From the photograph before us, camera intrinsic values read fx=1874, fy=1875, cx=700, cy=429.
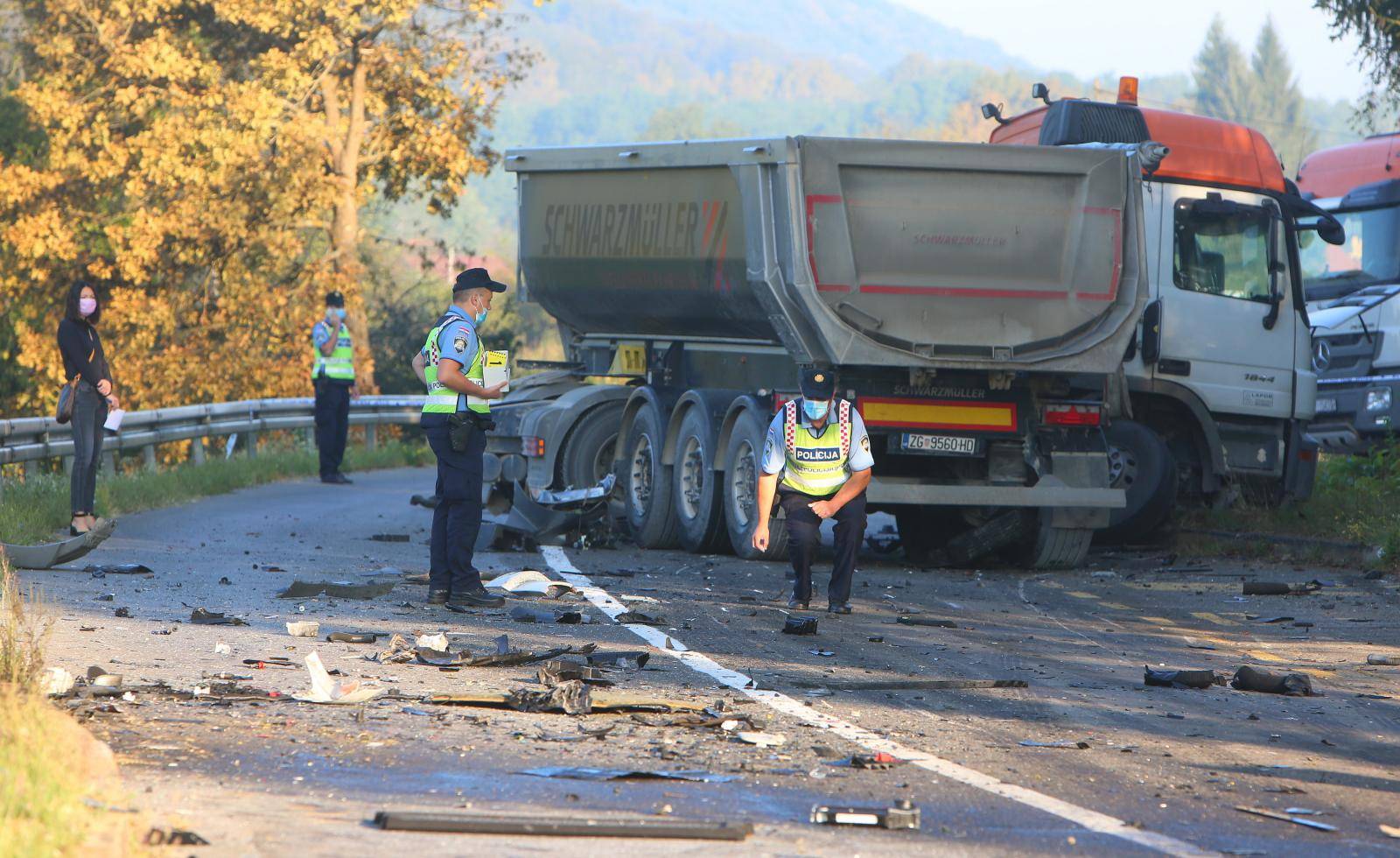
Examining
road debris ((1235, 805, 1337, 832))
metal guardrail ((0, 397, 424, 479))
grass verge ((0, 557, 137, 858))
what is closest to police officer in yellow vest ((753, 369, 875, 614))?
road debris ((1235, 805, 1337, 832))

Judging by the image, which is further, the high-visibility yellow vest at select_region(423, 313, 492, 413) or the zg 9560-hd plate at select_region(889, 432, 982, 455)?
the zg 9560-hd plate at select_region(889, 432, 982, 455)

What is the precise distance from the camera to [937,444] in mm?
12992

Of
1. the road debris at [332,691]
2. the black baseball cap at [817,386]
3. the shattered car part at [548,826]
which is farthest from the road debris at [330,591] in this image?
the shattered car part at [548,826]

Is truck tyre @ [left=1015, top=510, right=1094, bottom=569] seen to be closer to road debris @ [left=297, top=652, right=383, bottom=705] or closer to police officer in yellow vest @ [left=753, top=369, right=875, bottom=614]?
police officer in yellow vest @ [left=753, top=369, right=875, bottom=614]

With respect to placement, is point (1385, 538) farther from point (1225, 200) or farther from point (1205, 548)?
point (1225, 200)

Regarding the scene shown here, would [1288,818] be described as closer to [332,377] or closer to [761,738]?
[761,738]

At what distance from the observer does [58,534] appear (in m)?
12.7

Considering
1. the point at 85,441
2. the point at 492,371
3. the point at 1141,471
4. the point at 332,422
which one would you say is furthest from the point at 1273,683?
the point at 332,422

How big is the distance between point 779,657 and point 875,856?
3.63m

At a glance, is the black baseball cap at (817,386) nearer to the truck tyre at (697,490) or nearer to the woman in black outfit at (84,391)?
the truck tyre at (697,490)

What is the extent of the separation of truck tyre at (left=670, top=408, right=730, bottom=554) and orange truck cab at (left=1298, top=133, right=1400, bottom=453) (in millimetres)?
6486

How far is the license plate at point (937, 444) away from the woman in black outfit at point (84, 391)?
17.8ft

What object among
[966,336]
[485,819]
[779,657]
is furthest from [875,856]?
[966,336]

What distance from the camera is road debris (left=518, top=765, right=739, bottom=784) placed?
5.75 meters
